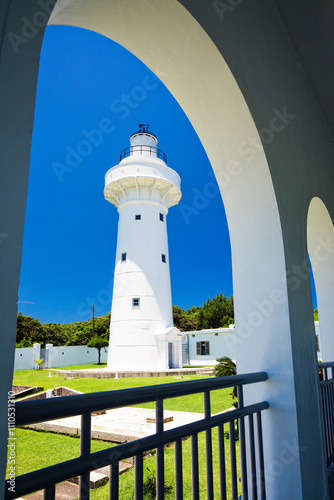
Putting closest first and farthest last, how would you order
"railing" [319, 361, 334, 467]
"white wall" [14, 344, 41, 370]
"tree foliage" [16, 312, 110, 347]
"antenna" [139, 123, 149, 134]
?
"railing" [319, 361, 334, 467] < "antenna" [139, 123, 149, 134] < "white wall" [14, 344, 41, 370] < "tree foliage" [16, 312, 110, 347]

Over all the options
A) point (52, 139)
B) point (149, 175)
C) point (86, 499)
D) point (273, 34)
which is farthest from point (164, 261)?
point (52, 139)

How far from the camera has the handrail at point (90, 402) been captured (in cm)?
67

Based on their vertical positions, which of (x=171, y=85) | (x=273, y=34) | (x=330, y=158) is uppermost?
(x=273, y=34)

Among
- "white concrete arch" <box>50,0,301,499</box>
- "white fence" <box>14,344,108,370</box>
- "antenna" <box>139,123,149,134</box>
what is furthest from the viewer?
"white fence" <box>14,344,108,370</box>

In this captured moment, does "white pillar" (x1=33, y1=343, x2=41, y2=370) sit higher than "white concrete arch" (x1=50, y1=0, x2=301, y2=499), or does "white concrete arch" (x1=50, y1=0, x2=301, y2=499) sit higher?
"white concrete arch" (x1=50, y1=0, x2=301, y2=499)

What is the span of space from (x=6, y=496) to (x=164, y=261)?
15.6 metres

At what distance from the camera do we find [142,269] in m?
Answer: 15.4

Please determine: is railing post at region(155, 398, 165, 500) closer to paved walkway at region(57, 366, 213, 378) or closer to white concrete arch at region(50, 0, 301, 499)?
white concrete arch at region(50, 0, 301, 499)

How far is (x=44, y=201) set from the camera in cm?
5697

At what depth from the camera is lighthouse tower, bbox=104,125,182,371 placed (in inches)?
582

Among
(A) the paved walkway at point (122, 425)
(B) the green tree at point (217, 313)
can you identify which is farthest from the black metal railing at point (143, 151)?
(A) the paved walkway at point (122, 425)

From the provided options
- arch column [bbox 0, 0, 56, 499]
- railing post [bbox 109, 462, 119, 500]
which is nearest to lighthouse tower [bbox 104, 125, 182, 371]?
railing post [bbox 109, 462, 119, 500]

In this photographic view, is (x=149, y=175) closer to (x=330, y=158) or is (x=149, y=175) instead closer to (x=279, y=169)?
(x=330, y=158)

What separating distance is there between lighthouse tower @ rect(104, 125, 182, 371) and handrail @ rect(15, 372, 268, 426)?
14042mm
